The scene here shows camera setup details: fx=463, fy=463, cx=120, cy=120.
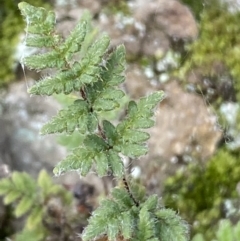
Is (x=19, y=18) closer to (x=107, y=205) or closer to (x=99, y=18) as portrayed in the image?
(x=99, y=18)

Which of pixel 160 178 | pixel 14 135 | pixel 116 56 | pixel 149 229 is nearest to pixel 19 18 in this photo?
pixel 14 135

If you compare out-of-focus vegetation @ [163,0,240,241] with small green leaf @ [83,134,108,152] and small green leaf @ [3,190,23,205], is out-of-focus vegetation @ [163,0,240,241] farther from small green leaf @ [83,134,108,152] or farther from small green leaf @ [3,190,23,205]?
small green leaf @ [83,134,108,152]

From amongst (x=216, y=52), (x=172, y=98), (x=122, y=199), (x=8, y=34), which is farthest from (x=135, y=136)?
(x=8, y=34)

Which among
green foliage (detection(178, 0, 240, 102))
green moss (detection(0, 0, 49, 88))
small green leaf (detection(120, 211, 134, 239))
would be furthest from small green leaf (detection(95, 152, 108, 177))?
green moss (detection(0, 0, 49, 88))

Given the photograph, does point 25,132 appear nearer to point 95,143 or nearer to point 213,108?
point 213,108

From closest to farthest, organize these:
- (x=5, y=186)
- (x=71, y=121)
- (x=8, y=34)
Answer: (x=71, y=121)
(x=5, y=186)
(x=8, y=34)

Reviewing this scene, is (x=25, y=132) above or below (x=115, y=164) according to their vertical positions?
below

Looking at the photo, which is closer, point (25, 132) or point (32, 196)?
point (32, 196)

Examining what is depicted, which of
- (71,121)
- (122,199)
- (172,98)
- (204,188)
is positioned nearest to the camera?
(71,121)
